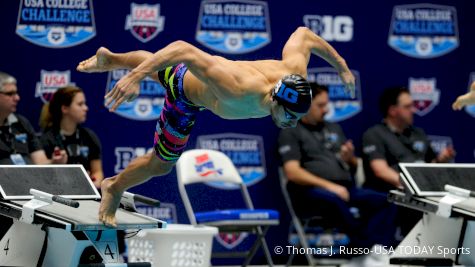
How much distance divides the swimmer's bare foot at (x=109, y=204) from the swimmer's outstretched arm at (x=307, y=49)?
1.41 m

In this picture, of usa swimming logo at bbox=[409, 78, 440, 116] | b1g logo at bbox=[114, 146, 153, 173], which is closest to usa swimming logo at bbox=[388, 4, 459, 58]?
usa swimming logo at bbox=[409, 78, 440, 116]

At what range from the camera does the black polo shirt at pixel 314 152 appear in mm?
8562

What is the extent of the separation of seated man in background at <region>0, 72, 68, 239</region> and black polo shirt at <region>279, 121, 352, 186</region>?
7.13 feet

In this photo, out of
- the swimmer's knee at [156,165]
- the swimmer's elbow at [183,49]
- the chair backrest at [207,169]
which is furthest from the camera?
the chair backrest at [207,169]

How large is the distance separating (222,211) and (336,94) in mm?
2192

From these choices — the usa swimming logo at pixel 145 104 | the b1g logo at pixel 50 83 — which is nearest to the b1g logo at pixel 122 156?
the usa swimming logo at pixel 145 104

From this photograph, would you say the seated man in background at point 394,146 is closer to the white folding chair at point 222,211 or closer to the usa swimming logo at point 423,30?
the usa swimming logo at point 423,30

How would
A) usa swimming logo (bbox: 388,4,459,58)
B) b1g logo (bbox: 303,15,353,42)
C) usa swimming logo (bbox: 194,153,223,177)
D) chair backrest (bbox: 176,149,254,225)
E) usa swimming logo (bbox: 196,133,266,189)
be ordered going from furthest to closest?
1. usa swimming logo (bbox: 388,4,459,58)
2. b1g logo (bbox: 303,15,353,42)
3. usa swimming logo (bbox: 196,133,266,189)
4. usa swimming logo (bbox: 194,153,223,177)
5. chair backrest (bbox: 176,149,254,225)

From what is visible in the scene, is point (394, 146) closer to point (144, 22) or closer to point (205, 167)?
point (205, 167)

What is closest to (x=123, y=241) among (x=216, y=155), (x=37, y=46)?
(x=216, y=155)

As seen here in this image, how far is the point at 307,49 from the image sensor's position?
5863 millimetres

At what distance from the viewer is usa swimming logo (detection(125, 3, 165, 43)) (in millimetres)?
8438

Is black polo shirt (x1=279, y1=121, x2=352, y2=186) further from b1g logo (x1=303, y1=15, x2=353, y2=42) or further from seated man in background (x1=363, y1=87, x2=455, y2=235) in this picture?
b1g logo (x1=303, y1=15, x2=353, y2=42)

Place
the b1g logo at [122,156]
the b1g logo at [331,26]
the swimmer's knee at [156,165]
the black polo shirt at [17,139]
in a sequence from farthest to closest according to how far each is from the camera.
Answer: the b1g logo at [331,26] → the b1g logo at [122,156] → the black polo shirt at [17,139] → the swimmer's knee at [156,165]
